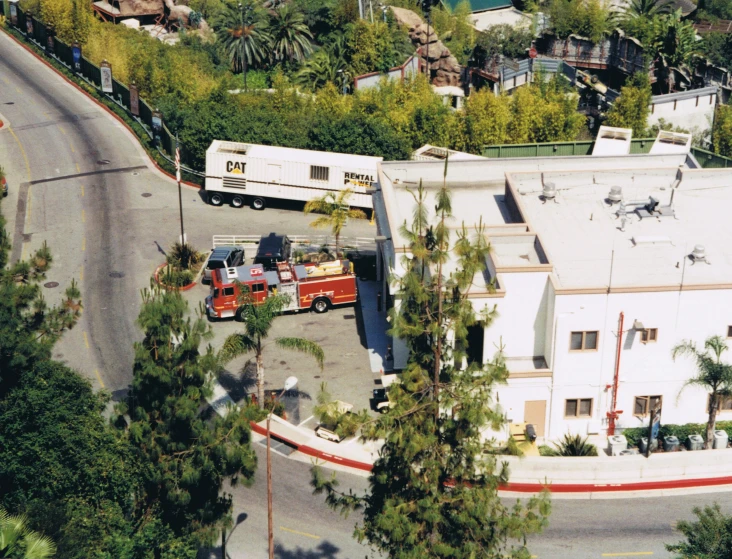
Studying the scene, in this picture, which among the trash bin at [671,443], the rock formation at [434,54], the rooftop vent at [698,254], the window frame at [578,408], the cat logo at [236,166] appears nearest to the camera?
the trash bin at [671,443]

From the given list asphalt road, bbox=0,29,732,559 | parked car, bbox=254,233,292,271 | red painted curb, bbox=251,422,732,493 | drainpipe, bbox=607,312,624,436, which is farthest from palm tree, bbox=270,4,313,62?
red painted curb, bbox=251,422,732,493

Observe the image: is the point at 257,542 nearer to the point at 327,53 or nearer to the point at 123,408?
the point at 123,408

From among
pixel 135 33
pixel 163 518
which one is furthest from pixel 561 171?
pixel 135 33

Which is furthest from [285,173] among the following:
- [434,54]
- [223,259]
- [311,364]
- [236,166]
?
[434,54]

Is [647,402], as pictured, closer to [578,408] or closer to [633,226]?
[578,408]

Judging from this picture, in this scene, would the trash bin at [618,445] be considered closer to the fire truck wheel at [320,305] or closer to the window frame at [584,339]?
the window frame at [584,339]

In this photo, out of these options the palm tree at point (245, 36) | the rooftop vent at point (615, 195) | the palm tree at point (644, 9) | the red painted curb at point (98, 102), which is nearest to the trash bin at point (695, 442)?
the rooftop vent at point (615, 195)
